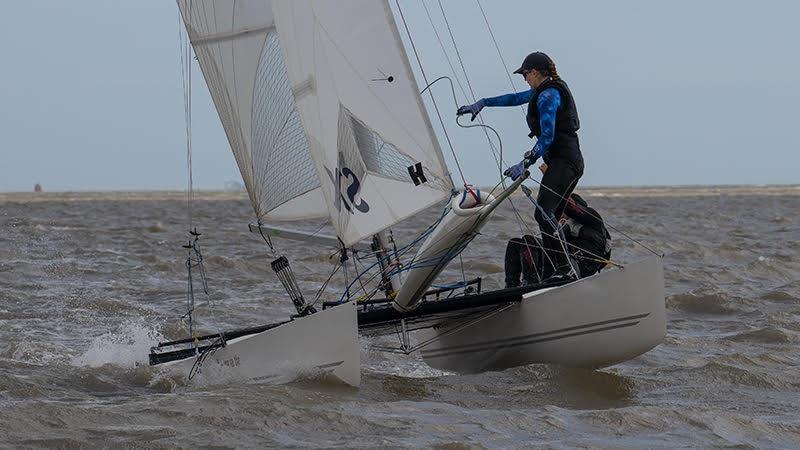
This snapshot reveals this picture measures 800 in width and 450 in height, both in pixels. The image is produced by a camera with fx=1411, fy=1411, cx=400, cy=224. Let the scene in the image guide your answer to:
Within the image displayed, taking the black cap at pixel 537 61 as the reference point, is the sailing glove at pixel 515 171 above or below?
below

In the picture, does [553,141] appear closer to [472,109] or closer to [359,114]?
[472,109]

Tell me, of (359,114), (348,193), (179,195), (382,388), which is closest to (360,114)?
(359,114)

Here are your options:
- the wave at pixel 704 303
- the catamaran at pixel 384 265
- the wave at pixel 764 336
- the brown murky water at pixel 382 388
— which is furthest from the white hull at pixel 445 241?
the wave at pixel 704 303

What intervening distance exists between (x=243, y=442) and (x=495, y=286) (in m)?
7.22

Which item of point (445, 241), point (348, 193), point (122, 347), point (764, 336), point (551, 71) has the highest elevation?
point (551, 71)

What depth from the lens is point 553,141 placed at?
8531mm

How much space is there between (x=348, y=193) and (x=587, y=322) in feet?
5.14

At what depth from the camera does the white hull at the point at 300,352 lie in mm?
7645

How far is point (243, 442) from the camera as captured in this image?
248 inches

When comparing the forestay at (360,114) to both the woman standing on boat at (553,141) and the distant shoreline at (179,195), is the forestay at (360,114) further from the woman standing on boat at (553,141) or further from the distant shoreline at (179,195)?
the distant shoreline at (179,195)

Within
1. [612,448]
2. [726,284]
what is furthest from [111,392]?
[726,284]

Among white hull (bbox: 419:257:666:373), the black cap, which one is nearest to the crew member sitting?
white hull (bbox: 419:257:666:373)

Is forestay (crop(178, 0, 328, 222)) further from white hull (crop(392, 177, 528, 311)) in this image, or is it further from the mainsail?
white hull (crop(392, 177, 528, 311))

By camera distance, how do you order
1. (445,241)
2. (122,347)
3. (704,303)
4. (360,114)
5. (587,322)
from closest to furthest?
(445,241) < (587,322) < (360,114) < (122,347) < (704,303)
